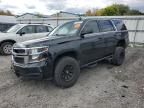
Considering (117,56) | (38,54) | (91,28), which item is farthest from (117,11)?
(38,54)

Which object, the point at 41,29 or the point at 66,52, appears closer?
the point at 66,52

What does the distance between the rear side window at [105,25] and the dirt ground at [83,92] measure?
1548 millimetres

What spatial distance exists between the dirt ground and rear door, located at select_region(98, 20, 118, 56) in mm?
867

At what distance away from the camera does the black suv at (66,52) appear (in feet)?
13.3

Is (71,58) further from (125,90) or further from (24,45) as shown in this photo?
(125,90)

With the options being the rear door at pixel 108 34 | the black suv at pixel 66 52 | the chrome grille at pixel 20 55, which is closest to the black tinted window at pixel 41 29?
the black suv at pixel 66 52

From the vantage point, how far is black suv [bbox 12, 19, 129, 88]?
13.3ft

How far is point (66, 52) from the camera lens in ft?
14.6

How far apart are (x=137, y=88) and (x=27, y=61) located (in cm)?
308

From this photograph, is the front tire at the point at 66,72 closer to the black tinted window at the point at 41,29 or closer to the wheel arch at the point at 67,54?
the wheel arch at the point at 67,54

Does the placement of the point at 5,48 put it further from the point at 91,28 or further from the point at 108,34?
the point at 108,34

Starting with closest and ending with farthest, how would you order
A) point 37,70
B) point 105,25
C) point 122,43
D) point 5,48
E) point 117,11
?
point 37,70 → point 105,25 → point 122,43 → point 5,48 → point 117,11

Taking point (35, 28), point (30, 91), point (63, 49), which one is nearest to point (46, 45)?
point (63, 49)

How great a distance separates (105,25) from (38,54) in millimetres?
3069
